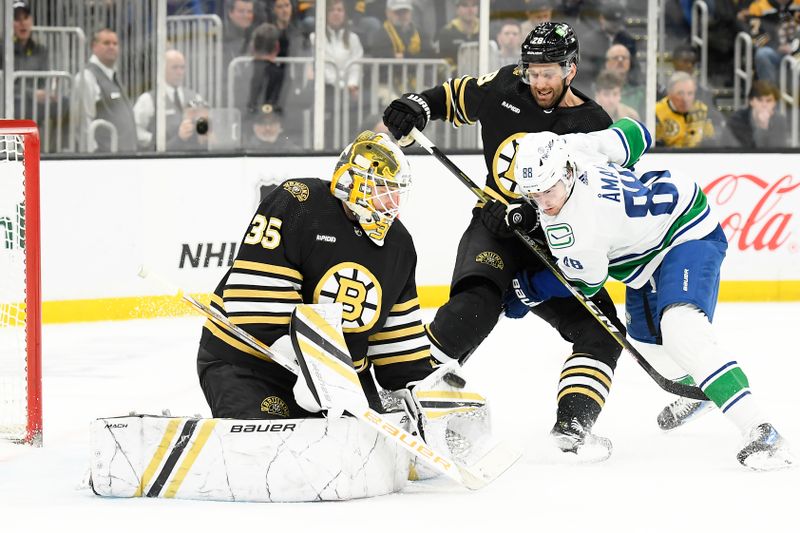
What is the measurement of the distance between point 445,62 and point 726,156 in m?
1.44

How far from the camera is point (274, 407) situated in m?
3.31

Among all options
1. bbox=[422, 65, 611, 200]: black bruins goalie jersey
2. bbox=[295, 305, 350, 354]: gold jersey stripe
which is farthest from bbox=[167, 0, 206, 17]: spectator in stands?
bbox=[295, 305, 350, 354]: gold jersey stripe

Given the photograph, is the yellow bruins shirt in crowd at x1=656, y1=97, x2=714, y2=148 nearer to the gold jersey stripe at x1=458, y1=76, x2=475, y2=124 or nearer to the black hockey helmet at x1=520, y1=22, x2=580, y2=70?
the gold jersey stripe at x1=458, y1=76, x2=475, y2=124

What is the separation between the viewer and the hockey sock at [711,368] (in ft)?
A: 11.8

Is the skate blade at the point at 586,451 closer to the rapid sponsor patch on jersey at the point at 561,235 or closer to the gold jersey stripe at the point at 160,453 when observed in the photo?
the rapid sponsor patch on jersey at the point at 561,235

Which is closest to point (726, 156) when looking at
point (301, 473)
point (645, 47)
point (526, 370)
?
point (645, 47)

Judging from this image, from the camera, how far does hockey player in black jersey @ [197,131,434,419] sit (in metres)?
3.22

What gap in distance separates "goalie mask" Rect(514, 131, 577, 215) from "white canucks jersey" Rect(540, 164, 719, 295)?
0.14ft

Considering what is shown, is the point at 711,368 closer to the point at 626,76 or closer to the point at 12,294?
the point at 12,294

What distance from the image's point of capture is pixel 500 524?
3.02 metres

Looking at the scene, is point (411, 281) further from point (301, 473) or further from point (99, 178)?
point (99, 178)

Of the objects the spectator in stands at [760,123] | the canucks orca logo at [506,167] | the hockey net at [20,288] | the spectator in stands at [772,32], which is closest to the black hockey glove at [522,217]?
the canucks orca logo at [506,167]

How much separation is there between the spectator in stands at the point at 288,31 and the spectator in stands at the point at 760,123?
2214 mm

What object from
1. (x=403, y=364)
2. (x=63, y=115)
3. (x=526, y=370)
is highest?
(x=63, y=115)
